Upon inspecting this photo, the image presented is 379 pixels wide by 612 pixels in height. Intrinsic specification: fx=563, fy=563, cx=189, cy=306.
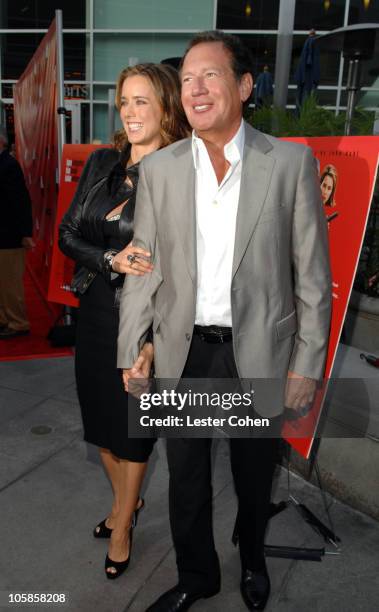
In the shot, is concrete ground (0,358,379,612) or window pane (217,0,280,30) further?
window pane (217,0,280,30)

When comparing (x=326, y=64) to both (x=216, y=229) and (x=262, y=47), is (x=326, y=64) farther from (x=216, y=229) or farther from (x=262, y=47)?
(x=216, y=229)

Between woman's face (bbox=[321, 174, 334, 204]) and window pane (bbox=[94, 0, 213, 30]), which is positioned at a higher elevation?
window pane (bbox=[94, 0, 213, 30])

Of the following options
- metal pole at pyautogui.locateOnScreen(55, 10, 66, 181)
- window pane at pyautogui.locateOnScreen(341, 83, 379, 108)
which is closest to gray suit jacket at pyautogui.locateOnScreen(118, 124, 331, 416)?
metal pole at pyautogui.locateOnScreen(55, 10, 66, 181)

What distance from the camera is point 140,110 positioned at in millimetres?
2244

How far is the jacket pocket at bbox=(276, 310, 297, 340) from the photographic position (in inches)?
74.2

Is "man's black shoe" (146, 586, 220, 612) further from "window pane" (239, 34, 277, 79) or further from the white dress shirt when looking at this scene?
"window pane" (239, 34, 277, 79)

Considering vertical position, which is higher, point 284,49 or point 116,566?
point 284,49

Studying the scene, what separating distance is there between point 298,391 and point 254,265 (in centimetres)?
47

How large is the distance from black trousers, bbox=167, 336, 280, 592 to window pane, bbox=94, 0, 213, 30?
14.9 metres

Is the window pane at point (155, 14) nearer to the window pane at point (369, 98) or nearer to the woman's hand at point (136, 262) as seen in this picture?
the window pane at point (369, 98)

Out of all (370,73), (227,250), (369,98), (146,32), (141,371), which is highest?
Answer: (146,32)

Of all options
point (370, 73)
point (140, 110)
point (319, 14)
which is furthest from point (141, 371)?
point (319, 14)

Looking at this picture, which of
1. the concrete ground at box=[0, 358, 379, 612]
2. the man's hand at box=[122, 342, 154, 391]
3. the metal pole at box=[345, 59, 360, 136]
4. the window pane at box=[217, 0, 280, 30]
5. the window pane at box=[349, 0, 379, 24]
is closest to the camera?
the man's hand at box=[122, 342, 154, 391]

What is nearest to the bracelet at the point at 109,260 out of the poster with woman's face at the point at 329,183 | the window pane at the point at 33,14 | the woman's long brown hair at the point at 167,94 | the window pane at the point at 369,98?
the woman's long brown hair at the point at 167,94
